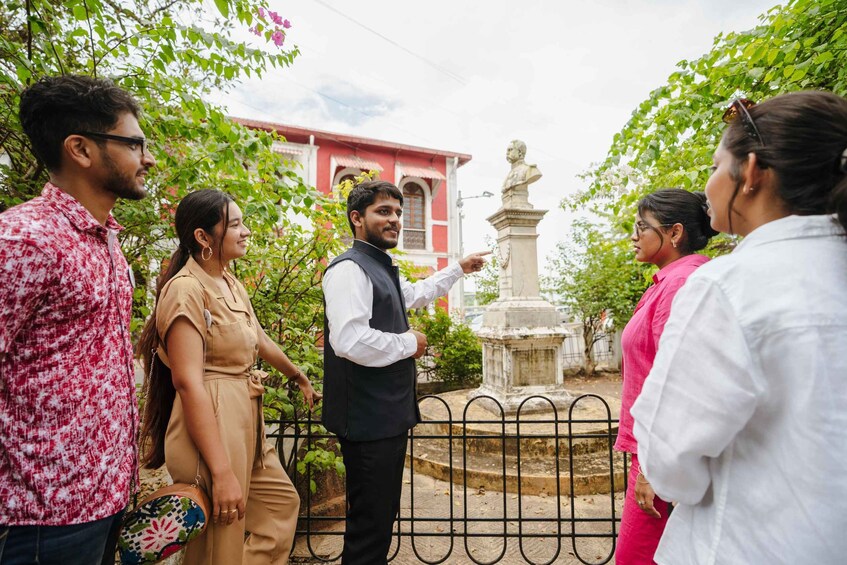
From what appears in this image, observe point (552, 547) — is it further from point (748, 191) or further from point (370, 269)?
point (748, 191)

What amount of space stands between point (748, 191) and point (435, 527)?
3.61m

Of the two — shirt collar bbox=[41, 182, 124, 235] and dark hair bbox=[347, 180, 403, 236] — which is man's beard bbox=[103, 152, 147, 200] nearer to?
shirt collar bbox=[41, 182, 124, 235]

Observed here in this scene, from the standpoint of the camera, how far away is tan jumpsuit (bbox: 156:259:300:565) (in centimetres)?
164

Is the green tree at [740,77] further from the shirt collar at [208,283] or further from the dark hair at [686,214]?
the shirt collar at [208,283]

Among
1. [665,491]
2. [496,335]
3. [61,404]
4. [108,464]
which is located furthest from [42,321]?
[496,335]

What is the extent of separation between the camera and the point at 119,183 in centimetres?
141

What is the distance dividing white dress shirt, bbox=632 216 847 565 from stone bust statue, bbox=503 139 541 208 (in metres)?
5.76

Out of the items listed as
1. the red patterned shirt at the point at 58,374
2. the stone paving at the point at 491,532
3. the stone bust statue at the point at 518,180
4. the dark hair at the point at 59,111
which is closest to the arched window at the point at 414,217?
the stone bust statue at the point at 518,180

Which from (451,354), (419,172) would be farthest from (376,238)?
(419,172)

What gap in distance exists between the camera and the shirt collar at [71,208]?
125cm

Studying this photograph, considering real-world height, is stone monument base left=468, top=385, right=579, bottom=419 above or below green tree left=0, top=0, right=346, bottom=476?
below

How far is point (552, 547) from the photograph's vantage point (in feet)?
11.0

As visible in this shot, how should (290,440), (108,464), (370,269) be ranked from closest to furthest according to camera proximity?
1. (108,464)
2. (370,269)
3. (290,440)

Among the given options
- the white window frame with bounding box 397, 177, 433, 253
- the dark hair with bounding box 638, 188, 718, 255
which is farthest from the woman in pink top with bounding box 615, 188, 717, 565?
the white window frame with bounding box 397, 177, 433, 253
